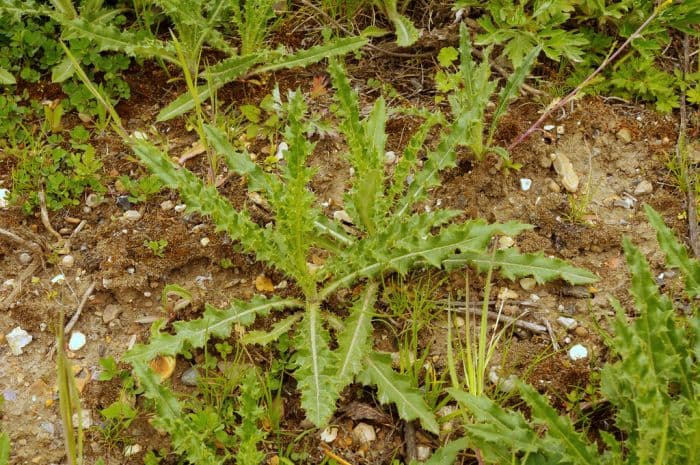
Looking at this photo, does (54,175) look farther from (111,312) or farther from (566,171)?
(566,171)

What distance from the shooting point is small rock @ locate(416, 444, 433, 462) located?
2.48 m

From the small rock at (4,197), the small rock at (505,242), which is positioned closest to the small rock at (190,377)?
the small rock at (4,197)

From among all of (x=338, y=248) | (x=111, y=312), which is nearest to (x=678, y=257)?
(x=338, y=248)

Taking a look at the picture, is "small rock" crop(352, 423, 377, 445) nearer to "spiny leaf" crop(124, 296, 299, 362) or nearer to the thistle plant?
the thistle plant

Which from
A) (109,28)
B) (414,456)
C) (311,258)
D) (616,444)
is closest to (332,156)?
(311,258)

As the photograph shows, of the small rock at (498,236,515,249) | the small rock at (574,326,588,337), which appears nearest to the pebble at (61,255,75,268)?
the small rock at (498,236,515,249)

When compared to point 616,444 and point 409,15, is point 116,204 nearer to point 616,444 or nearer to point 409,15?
point 409,15

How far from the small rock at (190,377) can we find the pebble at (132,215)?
775 millimetres

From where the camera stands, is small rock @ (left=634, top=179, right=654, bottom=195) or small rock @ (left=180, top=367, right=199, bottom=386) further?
small rock @ (left=634, top=179, right=654, bottom=195)

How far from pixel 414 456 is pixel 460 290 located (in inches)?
27.4

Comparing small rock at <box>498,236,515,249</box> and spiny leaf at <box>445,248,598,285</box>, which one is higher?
spiny leaf at <box>445,248,598,285</box>

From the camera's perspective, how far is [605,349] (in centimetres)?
267

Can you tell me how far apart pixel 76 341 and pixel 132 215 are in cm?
61

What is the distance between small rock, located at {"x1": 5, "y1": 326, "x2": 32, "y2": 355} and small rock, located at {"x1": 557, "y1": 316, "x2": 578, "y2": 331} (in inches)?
82.6
